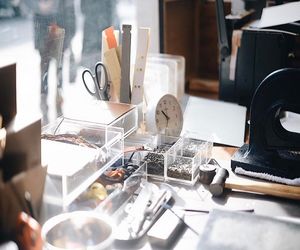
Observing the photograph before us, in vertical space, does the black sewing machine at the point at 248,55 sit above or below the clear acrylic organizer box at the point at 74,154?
above

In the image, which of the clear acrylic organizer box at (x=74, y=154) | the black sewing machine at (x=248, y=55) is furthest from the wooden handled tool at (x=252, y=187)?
the black sewing machine at (x=248, y=55)

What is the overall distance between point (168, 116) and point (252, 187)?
1.21ft

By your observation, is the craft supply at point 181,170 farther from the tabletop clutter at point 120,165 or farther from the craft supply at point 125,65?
the craft supply at point 125,65

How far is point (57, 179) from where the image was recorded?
1.01m

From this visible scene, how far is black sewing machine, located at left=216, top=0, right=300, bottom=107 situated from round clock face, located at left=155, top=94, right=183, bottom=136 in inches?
20.3

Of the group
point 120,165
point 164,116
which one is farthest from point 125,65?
point 120,165

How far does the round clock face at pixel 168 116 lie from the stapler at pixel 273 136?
0.23 metres

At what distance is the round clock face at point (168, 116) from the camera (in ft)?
4.82

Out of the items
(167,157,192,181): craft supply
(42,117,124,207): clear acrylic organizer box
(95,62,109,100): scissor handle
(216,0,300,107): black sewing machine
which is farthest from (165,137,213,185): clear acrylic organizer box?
(216,0,300,107): black sewing machine

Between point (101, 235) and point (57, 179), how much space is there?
0.51ft

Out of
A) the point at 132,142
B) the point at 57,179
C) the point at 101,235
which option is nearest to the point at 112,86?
the point at 132,142

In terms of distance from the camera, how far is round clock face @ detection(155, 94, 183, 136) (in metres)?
1.47

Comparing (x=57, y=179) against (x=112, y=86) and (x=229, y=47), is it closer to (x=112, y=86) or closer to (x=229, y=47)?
(x=112, y=86)

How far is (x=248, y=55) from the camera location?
188 cm
